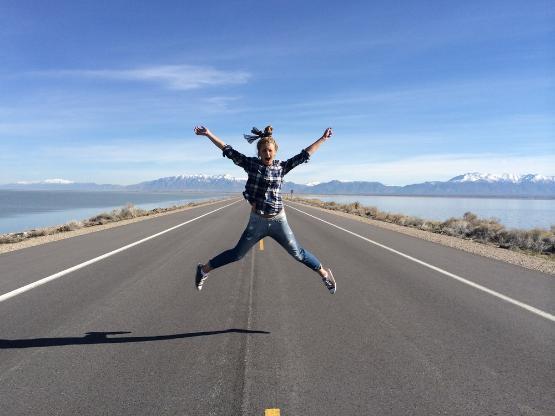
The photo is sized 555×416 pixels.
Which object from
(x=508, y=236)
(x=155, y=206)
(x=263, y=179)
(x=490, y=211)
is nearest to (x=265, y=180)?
(x=263, y=179)

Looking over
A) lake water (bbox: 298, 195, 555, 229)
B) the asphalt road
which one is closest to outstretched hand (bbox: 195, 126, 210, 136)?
the asphalt road

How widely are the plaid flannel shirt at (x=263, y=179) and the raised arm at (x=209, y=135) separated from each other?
74 mm

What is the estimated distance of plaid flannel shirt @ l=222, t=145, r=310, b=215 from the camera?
482 cm

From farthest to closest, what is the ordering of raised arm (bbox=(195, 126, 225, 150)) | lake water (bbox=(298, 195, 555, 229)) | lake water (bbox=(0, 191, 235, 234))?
1. lake water (bbox=(298, 195, 555, 229))
2. lake water (bbox=(0, 191, 235, 234))
3. raised arm (bbox=(195, 126, 225, 150))

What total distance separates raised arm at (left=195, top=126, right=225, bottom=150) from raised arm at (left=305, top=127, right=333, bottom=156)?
1012 millimetres

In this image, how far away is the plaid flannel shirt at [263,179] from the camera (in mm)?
4824

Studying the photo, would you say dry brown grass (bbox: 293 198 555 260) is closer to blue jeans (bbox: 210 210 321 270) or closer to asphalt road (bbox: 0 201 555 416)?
asphalt road (bbox: 0 201 555 416)

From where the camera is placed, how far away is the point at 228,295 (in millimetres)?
6602

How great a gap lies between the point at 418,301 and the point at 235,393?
3884 mm

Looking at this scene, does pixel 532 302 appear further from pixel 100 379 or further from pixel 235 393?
pixel 100 379

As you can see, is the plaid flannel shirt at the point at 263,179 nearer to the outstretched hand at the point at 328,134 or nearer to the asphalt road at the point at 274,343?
the outstretched hand at the point at 328,134

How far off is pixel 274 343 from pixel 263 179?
1795mm

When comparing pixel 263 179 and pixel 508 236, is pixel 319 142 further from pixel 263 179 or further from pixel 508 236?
pixel 508 236

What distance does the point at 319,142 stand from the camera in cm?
501
